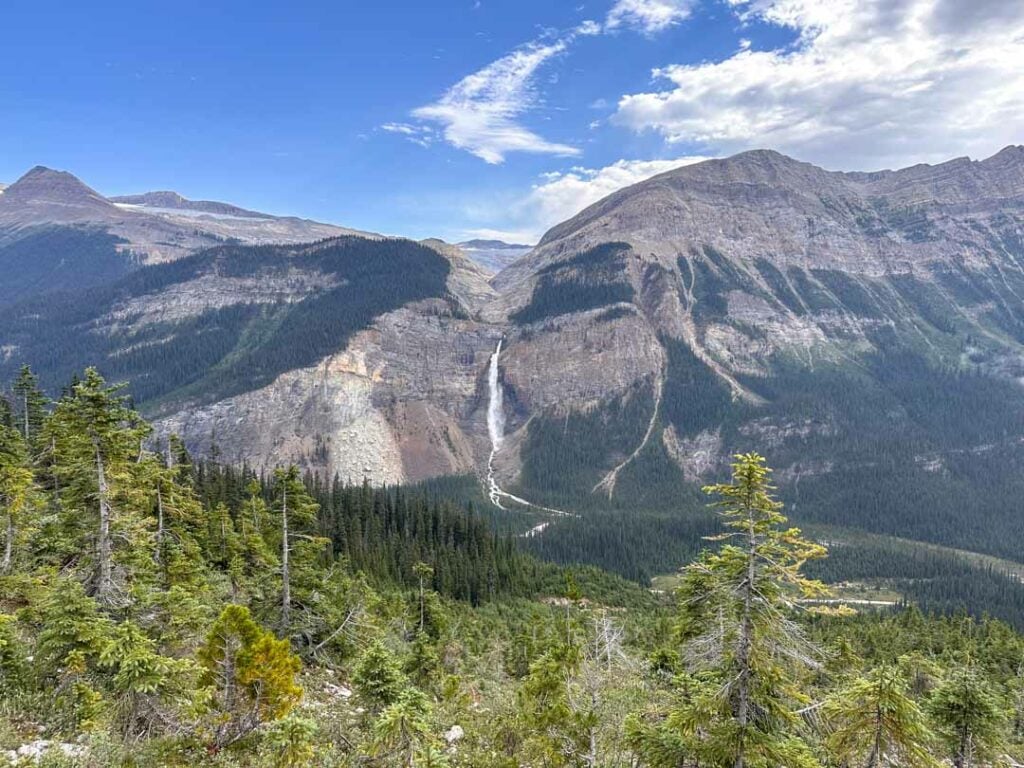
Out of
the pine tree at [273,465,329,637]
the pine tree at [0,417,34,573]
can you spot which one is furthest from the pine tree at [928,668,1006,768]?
the pine tree at [0,417,34,573]

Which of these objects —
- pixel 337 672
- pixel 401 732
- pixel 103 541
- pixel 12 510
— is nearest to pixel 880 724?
pixel 401 732

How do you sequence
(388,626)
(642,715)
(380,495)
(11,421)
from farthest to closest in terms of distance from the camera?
(380,495)
(11,421)
(388,626)
(642,715)

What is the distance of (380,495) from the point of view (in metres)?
94.6

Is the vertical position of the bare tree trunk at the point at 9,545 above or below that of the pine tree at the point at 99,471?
below

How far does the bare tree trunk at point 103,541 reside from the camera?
19.4 m

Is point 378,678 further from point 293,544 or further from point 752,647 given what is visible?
point 293,544

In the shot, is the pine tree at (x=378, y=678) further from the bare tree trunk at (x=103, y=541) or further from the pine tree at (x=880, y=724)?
the pine tree at (x=880, y=724)

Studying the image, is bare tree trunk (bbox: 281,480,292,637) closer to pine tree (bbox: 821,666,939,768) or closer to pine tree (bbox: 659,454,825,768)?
pine tree (bbox: 659,454,825,768)

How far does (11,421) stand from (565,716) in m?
71.7

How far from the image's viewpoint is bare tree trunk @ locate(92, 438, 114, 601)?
19.4m

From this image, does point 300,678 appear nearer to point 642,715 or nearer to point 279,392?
point 642,715

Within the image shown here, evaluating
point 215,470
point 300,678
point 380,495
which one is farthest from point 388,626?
point 380,495

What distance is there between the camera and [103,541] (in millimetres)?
19797

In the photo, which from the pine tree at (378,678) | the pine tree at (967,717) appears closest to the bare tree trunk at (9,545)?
the pine tree at (378,678)
